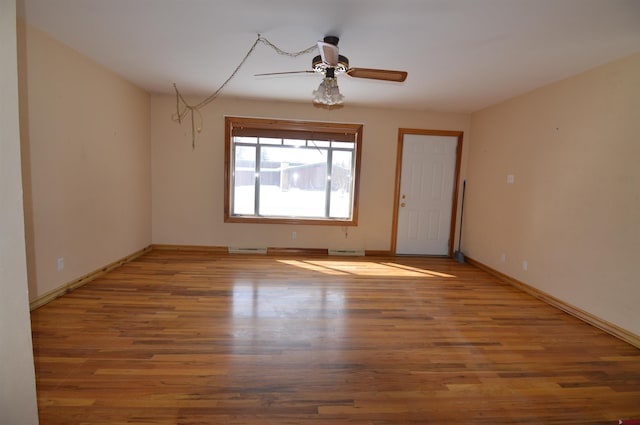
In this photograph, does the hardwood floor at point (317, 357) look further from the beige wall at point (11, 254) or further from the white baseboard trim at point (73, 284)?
the beige wall at point (11, 254)

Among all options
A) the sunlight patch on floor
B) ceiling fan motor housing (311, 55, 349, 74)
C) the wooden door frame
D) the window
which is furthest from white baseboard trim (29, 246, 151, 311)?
the wooden door frame

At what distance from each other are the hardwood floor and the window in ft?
5.85

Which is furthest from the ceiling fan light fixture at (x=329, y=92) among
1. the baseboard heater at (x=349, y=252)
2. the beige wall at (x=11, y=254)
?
the baseboard heater at (x=349, y=252)

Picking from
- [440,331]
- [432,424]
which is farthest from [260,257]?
[432,424]

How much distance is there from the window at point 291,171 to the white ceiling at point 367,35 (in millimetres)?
1217

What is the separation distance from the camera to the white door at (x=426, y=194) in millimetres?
5254

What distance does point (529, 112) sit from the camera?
389 cm

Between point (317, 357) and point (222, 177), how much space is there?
364cm

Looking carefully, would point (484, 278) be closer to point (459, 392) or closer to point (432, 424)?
point (459, 392)

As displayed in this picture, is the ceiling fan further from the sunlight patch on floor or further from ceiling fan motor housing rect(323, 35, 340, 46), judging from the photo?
the sunlight patch on floor

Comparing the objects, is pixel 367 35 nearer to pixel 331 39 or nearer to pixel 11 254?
pixel 331 39

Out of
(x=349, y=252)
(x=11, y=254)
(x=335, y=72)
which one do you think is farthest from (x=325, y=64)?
(x=349, y=252)

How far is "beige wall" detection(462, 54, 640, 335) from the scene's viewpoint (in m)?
2.72

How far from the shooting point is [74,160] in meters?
3.22
